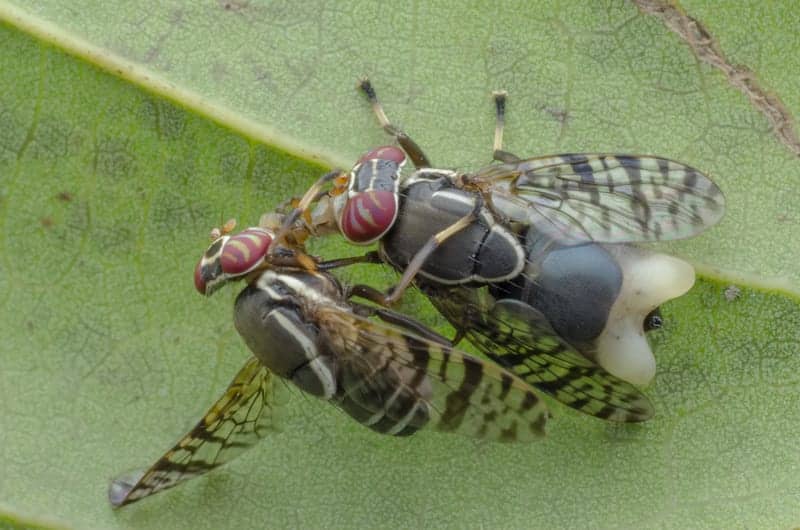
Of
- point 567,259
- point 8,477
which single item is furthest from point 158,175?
→ point 567,259

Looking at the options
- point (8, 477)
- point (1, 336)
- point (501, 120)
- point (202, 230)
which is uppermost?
point (501, 120)

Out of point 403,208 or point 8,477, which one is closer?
point 403,208

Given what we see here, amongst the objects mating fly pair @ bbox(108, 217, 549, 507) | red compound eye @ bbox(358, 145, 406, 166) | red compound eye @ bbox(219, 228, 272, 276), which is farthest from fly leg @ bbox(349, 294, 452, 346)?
red compound eye @ bbox(358, 145, 406, 166)

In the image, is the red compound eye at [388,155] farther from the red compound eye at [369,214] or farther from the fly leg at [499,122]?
the fly leg at [499,122]

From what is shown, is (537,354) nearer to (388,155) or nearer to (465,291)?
(465,291)

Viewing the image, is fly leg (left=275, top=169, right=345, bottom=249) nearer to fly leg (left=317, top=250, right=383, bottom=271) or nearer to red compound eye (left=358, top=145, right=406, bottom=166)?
red compound eye (left=358, top=145, right=406, bottom=166)

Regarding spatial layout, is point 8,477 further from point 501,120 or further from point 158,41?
point 501,120

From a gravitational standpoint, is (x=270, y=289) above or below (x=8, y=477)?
above
